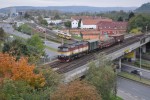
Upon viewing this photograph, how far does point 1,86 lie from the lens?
27.8 m

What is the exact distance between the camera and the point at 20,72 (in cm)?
3306

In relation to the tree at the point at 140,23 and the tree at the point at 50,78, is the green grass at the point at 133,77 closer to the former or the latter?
the tree at the point at 50,78

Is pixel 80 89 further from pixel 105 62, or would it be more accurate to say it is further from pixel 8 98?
pixel 105 62

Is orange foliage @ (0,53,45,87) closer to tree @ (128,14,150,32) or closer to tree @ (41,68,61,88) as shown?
tree @ (41,68,61,88)

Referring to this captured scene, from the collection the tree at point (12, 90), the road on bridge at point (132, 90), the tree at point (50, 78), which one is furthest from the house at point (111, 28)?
the tree at point (12, 90)

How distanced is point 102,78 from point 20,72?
407 inches

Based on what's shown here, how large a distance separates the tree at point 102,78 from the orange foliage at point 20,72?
6582mm

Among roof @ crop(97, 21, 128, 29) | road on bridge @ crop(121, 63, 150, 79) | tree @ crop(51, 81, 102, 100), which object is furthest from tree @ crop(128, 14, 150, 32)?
tree @ crop(51, 81, 102, 100)

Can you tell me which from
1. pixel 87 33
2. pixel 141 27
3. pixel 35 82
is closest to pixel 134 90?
pixel 35 82

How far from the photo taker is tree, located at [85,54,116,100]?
37412 millimetres

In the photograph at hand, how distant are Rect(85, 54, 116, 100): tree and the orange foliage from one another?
6582mm

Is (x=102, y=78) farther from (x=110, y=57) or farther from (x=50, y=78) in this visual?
(x=110, y=57)

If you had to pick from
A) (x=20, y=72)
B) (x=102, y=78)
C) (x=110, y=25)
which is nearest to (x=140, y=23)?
(x=110, y=25)

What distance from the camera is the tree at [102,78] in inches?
1473
